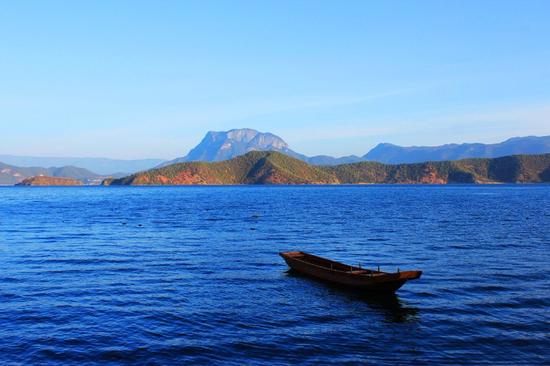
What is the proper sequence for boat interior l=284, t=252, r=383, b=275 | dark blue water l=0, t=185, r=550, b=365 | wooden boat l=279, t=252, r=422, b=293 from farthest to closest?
boat interior l=284, t=252, r=383, b=275
wooden boat l=279, t=252, r=422, b=293
dark blue water l=0, t=185, r=550, b=365

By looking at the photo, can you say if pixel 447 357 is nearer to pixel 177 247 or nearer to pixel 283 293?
pixel 283 293

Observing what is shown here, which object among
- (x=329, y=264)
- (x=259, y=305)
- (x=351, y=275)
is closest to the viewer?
(x=259, y=305)

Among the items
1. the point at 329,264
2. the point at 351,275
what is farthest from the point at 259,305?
the point at 329,264

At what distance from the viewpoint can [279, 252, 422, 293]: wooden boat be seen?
102ft

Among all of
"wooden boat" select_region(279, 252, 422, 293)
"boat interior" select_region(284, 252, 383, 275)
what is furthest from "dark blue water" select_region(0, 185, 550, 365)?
"boat interior" select_region(284, 252, 383, 275)

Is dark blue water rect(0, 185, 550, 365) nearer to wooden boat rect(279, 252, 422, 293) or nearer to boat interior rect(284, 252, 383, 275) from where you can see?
wooden boat rect(279, 252, 422, 293)

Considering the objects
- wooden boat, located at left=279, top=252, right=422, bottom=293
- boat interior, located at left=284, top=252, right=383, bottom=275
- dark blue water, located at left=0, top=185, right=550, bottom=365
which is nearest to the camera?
dark blue water, located at left=0, top=185, right=550, bottom=365

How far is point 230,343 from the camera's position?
23.0 metres

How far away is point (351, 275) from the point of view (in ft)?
111

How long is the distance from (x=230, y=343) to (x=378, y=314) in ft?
33.7

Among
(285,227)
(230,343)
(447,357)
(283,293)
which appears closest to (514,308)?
(447,357)

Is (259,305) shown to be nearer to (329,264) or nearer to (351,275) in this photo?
(351,275)

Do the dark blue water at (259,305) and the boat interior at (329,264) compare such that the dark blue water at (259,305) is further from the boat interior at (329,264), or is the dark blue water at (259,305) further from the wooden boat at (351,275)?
the boat interior at (329,264)

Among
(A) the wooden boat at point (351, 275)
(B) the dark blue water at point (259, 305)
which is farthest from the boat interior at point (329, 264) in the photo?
(B) the dark blue water at point (259, 305)
